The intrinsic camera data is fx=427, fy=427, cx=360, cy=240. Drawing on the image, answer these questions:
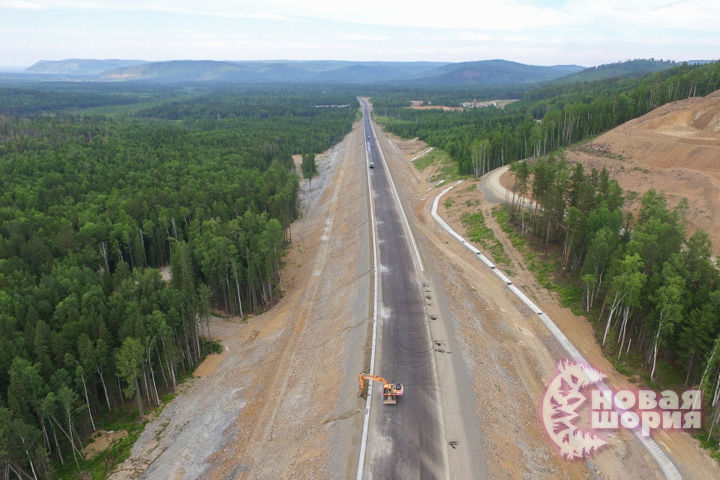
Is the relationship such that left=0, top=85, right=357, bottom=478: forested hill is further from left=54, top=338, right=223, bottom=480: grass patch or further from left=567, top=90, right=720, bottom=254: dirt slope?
left=567, top=90, right=720, bottom=254: dirt slope

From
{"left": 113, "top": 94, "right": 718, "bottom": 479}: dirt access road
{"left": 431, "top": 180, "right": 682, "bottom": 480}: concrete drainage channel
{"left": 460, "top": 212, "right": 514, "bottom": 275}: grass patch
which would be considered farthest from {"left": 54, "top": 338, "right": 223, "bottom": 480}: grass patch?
{"left": 460, "top": 212, "right": 514, "bottom": 275}: grass patch

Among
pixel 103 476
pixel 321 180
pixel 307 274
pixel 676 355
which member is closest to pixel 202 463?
pixel 103 476

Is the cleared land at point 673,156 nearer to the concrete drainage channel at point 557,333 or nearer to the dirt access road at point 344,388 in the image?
the concrete drainage channel at point 557,333

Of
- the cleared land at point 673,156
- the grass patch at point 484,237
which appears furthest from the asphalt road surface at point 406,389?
the cleared land at point 673,156

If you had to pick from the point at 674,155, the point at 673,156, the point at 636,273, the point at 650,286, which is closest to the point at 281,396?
the point at 636,273

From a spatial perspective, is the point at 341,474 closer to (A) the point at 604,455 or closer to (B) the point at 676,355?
(A) the point at 604,455

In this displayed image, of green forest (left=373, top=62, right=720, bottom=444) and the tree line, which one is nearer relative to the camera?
the tree line

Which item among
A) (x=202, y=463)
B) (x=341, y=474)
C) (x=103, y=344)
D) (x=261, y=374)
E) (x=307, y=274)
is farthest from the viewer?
(x=307, y=274)
